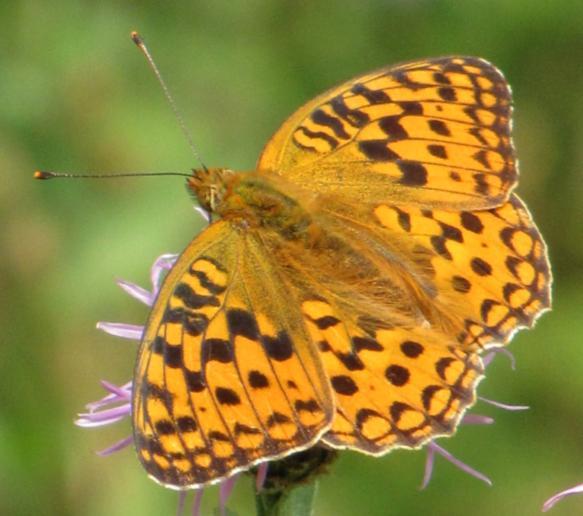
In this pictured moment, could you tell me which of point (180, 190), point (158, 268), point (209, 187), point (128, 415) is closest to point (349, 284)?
point (209, 187)

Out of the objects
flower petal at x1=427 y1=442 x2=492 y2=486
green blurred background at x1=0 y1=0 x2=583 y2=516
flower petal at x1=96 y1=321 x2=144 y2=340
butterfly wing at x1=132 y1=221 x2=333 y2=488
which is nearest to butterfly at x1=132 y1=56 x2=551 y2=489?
butterfly wing at x1=132 y1=221 x2=333 y2=488

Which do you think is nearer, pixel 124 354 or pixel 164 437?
pixel 164 437

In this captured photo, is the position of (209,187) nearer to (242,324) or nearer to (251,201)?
(251,201)

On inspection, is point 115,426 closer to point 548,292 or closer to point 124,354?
point 124,354

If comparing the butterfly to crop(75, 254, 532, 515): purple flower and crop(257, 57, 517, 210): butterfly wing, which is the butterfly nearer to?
crop(257, 57, 517, 210): butterfly wing

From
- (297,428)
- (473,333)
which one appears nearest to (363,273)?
(473,333)

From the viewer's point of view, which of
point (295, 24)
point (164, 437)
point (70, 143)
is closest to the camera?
point (164, 437)
